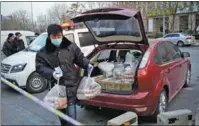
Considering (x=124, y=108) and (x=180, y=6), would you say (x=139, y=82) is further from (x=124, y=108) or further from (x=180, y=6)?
(x=180, y=6)

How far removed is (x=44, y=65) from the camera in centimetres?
405

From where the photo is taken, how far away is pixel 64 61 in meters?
3.92

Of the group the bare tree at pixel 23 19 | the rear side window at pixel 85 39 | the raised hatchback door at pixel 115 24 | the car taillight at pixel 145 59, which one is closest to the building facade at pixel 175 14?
the bare tree at pixel 23 19

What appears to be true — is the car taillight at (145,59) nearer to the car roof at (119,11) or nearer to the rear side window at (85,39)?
the car roof at (119,11)

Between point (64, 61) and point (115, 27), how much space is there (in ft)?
5.42

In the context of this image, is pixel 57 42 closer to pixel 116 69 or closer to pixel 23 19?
pixel 116 69

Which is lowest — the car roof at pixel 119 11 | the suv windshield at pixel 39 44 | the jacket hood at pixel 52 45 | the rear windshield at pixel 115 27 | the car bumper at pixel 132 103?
the car bumper at pixel 132 103

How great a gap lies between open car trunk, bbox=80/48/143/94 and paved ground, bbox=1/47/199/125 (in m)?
0.66

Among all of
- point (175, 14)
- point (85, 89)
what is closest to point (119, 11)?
point (85, 89)

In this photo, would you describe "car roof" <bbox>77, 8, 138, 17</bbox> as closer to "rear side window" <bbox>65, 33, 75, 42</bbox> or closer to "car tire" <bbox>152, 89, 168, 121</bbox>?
"car tire" <bbox>152, 89, 168, 121</bbox>

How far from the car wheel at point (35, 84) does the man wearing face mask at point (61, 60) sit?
148 inches

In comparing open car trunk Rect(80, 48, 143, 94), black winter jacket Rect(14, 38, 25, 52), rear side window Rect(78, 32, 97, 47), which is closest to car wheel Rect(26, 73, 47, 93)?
rear side window Rect(78, 32, 97, 47)

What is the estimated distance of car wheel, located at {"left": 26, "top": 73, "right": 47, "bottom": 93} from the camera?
25.3 ft

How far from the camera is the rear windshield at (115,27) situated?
16.0ft
